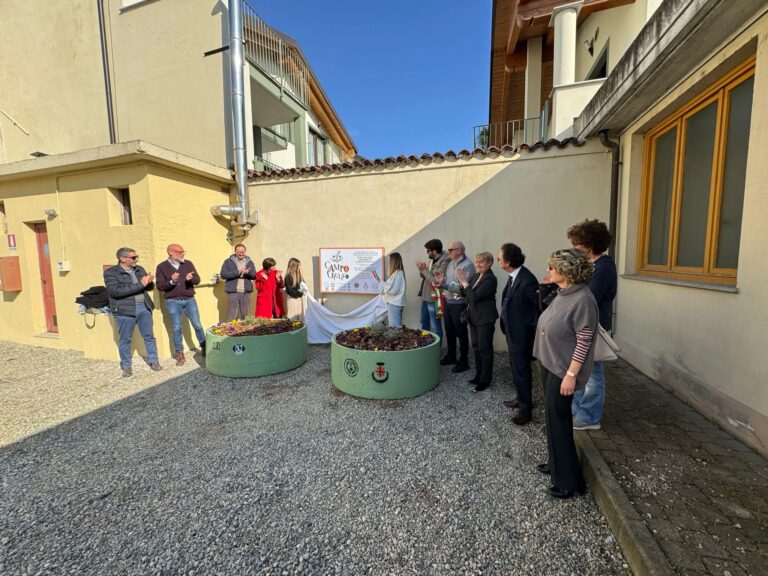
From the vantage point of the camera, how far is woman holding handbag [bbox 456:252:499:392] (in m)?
4.21

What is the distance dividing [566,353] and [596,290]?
90cm

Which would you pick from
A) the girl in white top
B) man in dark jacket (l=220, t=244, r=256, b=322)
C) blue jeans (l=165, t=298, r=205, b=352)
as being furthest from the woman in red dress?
the girl in white top

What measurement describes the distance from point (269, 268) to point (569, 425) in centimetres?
566

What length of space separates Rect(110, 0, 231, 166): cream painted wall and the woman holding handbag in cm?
619

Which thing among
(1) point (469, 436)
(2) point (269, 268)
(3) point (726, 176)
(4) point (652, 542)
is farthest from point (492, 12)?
(4) point (652, 542)

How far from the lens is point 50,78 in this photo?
9000mm

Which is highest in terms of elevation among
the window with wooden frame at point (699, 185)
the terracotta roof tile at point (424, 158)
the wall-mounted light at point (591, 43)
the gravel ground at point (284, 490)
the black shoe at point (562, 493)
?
the wall-mounted light at point (591, 43)

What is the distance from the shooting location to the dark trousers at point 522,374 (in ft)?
11.8

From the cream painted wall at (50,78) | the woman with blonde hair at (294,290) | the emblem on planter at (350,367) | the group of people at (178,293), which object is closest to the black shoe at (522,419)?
the emblem on planter at (350,367)

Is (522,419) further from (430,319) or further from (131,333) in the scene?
(131,333)

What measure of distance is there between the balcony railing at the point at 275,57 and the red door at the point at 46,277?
5737 millimetres

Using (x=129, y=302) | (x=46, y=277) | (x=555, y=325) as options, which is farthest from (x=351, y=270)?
(x=46, y=277)

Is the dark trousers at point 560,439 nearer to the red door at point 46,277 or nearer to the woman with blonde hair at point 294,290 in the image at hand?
the woman with blonde hair at point 294,290

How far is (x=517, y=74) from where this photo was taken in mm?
11125
